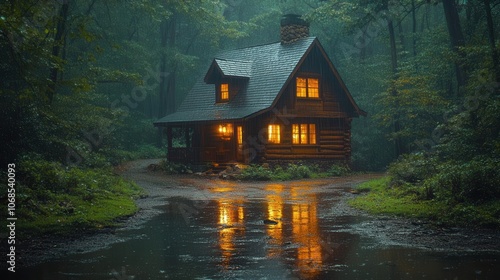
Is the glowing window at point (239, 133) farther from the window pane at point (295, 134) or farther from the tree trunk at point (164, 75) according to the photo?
the tree trunk at point (164, 75)

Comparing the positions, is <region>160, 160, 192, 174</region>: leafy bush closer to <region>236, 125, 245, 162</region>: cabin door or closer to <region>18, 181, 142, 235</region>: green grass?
<region>236, 125, 245, 162</region>: cabin door

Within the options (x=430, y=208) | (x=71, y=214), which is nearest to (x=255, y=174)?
(x=430, y=208)

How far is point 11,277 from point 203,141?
2745cm

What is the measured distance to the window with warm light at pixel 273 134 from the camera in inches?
1294

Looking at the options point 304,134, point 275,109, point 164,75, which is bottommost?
point 304,134

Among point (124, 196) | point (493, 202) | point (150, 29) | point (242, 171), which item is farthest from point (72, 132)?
point (150, 29)

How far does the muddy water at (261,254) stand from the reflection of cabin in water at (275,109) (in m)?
17.6

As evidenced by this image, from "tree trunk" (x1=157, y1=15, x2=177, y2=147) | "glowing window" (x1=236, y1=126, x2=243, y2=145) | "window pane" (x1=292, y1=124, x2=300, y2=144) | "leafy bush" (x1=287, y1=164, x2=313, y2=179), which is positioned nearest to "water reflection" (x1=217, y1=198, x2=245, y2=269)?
"leafy bush" (x1=287, y1=164, x2=313, y2=179)

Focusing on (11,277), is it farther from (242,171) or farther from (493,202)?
(242,171)

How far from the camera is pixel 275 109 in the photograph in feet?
107

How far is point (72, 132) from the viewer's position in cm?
2375

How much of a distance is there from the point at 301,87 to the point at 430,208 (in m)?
20.8

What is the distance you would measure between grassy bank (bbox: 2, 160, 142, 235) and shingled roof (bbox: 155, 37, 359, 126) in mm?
14360

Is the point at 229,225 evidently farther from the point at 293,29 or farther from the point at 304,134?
the point at 293,29
